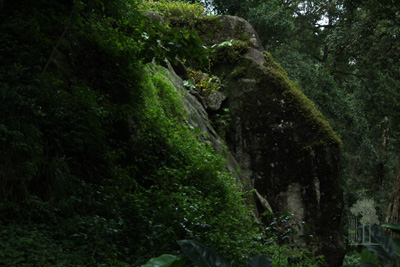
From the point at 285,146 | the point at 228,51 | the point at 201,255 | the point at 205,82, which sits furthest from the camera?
the point at 228,51

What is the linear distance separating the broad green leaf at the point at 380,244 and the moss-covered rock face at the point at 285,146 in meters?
A: 7.67

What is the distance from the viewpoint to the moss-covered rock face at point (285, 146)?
897 cm

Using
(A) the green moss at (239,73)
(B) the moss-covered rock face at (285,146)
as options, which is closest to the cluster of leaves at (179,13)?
(B) the moss-covered rock face at (285,146)

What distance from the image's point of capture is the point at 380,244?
1009 mm

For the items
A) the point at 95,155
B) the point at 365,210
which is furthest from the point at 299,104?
the point at 365,210

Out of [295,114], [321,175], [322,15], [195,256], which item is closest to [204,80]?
[295,114]

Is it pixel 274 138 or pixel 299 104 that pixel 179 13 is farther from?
pixel 274 138

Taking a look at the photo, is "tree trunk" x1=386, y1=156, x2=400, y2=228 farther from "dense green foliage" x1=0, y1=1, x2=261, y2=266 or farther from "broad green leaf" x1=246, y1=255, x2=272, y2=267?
"broad green leaf" x1=246, y1=255, x2=272, y2=267

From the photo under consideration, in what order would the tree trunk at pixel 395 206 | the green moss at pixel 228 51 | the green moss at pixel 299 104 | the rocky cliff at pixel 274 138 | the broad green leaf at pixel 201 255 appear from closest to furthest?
the broad green leaf at pixel 201 255 → the tree trunk at pixel 395 206 → the rocky cliff at pixel 274 138 → the green moss at pixel 299 104 → the green moss at pixel 228 51

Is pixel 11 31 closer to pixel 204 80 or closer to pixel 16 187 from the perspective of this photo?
pixel 16 187

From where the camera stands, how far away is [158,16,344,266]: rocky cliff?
8.91m

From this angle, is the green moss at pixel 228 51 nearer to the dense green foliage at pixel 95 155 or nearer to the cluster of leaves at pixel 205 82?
the cluster of leaves at pixel 205 82

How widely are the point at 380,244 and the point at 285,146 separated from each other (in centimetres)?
884

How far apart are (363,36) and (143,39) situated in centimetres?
549
